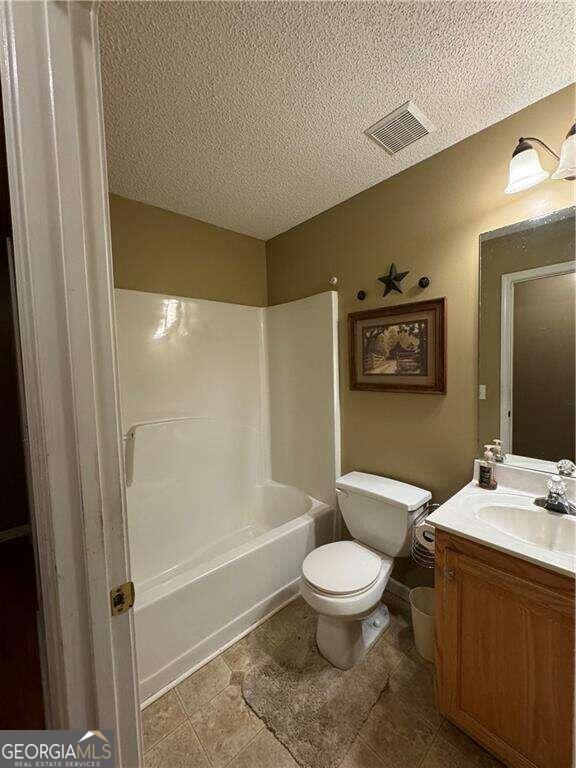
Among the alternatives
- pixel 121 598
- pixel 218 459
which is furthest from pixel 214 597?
pixel 121 598

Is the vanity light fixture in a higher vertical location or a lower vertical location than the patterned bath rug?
higher

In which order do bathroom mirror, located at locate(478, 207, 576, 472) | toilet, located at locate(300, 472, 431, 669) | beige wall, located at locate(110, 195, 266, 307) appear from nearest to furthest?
1. bathroom mirror, located at locate(478, 207, 576, 472)
2. toilet, located at locate(300, 472, 431, 669)
3. beige wall, located at locate(110, 195, 266, 307)

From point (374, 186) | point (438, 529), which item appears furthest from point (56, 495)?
point (374, 186)

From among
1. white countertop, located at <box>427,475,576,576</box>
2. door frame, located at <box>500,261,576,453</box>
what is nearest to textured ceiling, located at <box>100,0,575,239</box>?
door frame, located at <box>500,261,576,453</box>

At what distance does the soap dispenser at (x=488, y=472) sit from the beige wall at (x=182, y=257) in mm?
1932

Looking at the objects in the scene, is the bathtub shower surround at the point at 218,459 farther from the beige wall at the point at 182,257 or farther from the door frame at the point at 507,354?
the door frame at the point at 507,354

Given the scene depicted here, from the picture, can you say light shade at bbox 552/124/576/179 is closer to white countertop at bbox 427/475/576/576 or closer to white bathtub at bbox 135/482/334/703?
white countertop at bbox 427/475/576/576

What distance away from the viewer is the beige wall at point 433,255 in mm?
1384

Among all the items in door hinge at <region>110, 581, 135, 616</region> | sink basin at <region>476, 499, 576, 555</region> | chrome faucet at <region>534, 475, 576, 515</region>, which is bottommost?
sink basin at <region>476, 499, 576, 555</region>

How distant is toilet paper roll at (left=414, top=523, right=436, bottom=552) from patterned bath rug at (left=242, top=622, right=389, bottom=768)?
60 cm

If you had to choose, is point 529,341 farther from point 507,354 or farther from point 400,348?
point 400,348

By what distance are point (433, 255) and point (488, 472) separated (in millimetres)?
1126

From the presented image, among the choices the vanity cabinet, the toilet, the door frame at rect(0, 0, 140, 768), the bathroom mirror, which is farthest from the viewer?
the toilet

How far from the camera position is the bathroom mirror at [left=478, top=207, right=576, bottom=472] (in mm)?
1294
